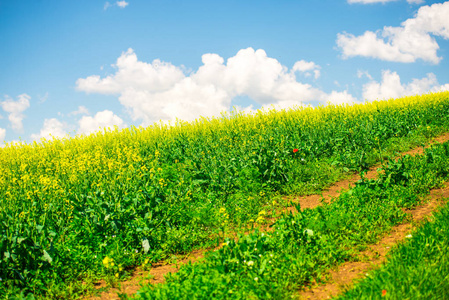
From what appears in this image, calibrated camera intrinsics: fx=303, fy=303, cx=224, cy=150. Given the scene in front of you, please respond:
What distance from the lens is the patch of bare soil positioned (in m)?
3.45

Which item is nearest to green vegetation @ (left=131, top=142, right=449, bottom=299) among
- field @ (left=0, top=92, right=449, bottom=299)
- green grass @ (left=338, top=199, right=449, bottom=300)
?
field @ (left=0, top=92, right=449, bottom=299)

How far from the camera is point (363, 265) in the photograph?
3885mm

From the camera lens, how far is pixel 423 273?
10.6 feet

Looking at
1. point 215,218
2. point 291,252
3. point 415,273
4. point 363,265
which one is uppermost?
point 215,218

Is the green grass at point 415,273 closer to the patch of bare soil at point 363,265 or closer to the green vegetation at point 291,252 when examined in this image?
the patch of bare soil at point 363,265

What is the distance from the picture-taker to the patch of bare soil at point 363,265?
3.45 meters

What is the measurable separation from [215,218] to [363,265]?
2894 millimetres

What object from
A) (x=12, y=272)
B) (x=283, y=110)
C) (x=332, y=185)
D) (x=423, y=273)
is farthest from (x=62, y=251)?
(x=283, y=110)

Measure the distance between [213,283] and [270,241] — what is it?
3.65 feet

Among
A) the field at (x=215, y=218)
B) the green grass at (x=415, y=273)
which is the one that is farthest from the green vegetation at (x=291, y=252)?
the green grass at (x=415, y=273)

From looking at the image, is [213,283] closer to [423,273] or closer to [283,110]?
[423,273]

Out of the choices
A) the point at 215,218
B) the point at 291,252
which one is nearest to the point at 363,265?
the point at 291,252

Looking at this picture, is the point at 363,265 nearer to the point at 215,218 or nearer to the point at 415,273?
the point at 415,273

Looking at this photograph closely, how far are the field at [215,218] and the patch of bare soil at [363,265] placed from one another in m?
0.12
